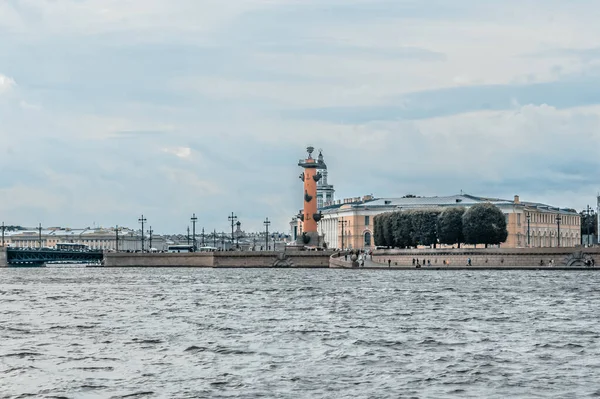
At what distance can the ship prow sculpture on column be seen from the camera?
119m

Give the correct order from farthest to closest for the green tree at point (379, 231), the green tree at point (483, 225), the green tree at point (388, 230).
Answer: the green tree at point (379, 231), the green tree at point (388, 230), the green tree at point (483, 225)

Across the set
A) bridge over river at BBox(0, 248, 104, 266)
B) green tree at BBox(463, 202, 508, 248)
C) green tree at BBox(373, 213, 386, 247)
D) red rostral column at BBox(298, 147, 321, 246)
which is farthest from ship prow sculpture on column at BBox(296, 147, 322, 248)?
A: bridge over river at BBox(0, 248, 104, 266)

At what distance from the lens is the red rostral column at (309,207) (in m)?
120

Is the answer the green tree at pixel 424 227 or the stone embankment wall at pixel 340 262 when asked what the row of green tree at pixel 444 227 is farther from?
the stone embankment wall at pixel 340 262

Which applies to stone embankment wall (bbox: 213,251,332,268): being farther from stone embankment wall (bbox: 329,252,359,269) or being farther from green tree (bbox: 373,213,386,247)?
green tree (bbox: 373,213,386,247)

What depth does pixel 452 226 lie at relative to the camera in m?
105

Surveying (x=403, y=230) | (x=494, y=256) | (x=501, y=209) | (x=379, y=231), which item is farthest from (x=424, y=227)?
(x=501, y=209)

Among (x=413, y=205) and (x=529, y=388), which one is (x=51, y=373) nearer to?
(x=529, y=388)

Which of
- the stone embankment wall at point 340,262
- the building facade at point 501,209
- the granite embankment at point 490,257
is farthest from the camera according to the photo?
the building facade at point 501,209

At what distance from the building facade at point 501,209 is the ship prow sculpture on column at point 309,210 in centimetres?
993

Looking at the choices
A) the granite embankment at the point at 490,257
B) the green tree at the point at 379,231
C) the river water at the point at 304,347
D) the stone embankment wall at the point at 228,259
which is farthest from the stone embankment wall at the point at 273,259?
the river water at the point at 304,347

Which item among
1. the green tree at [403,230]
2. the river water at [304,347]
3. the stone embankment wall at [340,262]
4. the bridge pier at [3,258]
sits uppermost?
the green tree at [403,230]

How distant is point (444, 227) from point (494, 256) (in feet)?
58.8

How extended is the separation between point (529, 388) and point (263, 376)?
4.70m
